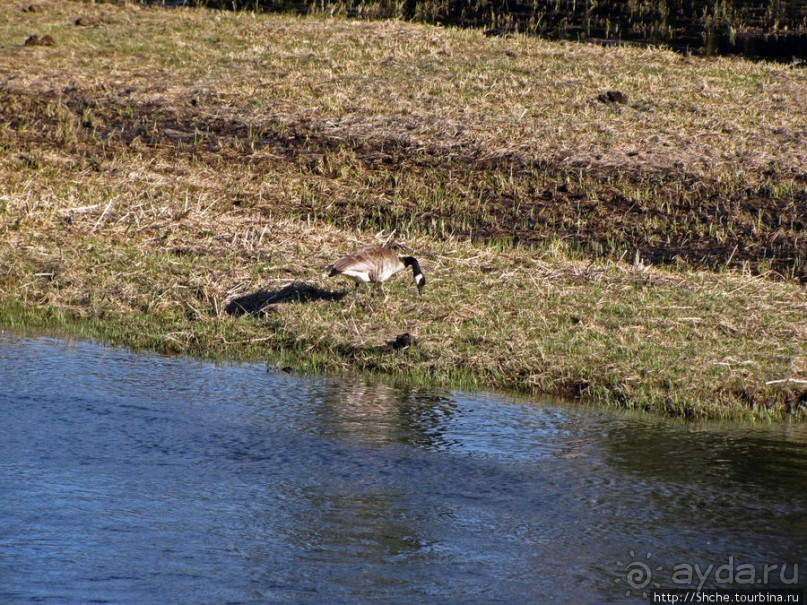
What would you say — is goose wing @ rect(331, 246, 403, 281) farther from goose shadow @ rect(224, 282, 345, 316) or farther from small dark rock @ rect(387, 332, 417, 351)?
small dark rock @ rect(387, 332, 417, 351)

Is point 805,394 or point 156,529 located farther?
point 805,394

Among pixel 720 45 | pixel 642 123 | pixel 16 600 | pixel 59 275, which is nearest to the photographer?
pixel 16 600

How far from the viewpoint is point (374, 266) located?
1045cm

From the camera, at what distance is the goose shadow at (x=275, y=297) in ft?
34.8

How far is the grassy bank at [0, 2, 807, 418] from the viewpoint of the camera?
973 cm

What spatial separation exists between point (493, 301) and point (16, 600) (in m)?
6.36

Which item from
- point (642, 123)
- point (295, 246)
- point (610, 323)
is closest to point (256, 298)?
point (295, 246)

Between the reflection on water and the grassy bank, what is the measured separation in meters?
0.99

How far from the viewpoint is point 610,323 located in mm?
10148

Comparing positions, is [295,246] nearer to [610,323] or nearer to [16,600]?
[610,323]

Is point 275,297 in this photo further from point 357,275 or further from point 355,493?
point 355,493

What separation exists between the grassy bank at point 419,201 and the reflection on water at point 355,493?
0.99 meters

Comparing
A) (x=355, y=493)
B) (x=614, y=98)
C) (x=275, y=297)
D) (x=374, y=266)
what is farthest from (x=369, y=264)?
(x=614, y=98)

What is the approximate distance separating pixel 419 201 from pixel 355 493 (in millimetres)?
8413
